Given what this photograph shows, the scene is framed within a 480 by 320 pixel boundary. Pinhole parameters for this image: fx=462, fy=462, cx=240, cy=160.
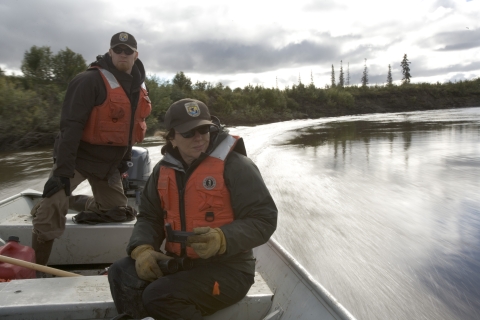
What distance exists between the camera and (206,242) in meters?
2.19

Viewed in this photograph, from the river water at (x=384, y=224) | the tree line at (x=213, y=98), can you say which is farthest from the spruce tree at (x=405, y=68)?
the river water at (x=384, y=224)

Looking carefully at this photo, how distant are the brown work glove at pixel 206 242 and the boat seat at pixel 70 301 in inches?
17.7

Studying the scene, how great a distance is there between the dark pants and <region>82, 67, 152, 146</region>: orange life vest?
4.53ft

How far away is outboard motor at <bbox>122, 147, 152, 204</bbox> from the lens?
5312 millimetres

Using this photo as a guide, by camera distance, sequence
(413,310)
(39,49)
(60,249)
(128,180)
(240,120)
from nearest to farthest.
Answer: (413,310) → (60,249) → (128,180) → (39,49) → (240,120)

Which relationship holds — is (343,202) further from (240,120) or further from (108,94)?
(240,120)

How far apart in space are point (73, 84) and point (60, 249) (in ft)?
4.33

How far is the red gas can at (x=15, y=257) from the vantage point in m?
3.00

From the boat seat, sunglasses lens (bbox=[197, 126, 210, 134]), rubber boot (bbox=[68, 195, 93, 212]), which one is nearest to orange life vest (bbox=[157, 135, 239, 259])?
sunglasses lens (bbox=[197, 126, 210, 134])

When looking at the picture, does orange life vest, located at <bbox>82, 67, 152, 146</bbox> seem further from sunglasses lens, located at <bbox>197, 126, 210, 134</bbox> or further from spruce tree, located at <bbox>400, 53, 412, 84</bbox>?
spruce tree, located at <bbox>400, 53, 412, 84</bbox>

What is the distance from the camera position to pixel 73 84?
343 cm

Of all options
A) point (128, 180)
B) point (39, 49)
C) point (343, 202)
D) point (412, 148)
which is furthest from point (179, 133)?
point (39, 49)

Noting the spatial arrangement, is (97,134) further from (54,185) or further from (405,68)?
(405,68)

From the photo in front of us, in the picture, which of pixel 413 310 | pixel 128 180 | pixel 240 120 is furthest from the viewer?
pixel 240 120
